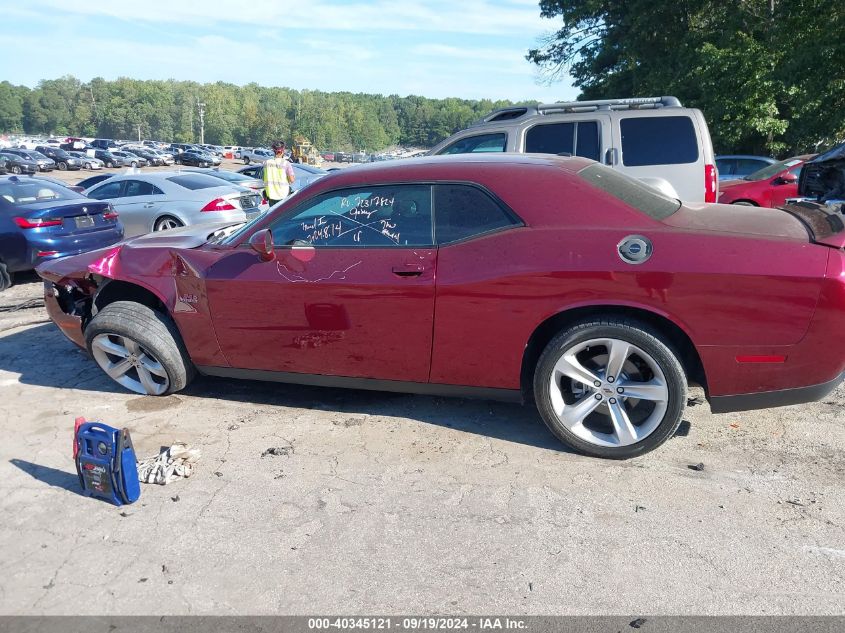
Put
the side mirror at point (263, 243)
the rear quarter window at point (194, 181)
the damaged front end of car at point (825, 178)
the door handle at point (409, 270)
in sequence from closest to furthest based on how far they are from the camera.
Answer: the door handle at point (409, 270) → the side mirror at point (263, 243) → the damaged front end of car at point (825, 178) → the rear quarter window at point (194, 181)

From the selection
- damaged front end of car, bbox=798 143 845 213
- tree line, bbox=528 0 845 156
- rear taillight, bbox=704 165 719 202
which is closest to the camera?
rear taillight, bbox=704 165 719 202

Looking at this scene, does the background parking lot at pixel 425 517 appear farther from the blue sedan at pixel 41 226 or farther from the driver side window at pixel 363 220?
the blue sedan at pixel 41 226

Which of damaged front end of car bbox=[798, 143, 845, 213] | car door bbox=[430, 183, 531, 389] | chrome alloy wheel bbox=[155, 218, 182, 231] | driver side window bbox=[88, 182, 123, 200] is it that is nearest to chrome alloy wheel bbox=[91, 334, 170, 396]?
car door bbox=[430, 183, 531, 389]

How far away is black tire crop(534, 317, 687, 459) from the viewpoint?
357 centimetres

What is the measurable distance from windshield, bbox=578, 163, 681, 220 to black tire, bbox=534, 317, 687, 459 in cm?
66

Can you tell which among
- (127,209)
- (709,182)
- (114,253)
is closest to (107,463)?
(114,253)

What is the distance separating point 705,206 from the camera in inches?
168

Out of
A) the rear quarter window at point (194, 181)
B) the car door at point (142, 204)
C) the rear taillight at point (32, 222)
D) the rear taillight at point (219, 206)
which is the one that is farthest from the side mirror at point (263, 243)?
the rear quarter window at point (194, 181)

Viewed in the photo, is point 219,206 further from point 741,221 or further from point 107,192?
point 741,221

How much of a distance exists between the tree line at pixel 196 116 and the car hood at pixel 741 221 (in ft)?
502

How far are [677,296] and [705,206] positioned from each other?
1.08m

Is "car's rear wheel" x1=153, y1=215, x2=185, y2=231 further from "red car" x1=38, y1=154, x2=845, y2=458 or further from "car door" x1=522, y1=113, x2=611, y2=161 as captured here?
"red car" x1=38, y1=154, x2=845, y2=458

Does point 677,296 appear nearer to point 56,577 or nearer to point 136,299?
point 56,577

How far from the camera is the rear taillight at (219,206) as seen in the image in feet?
36.9
